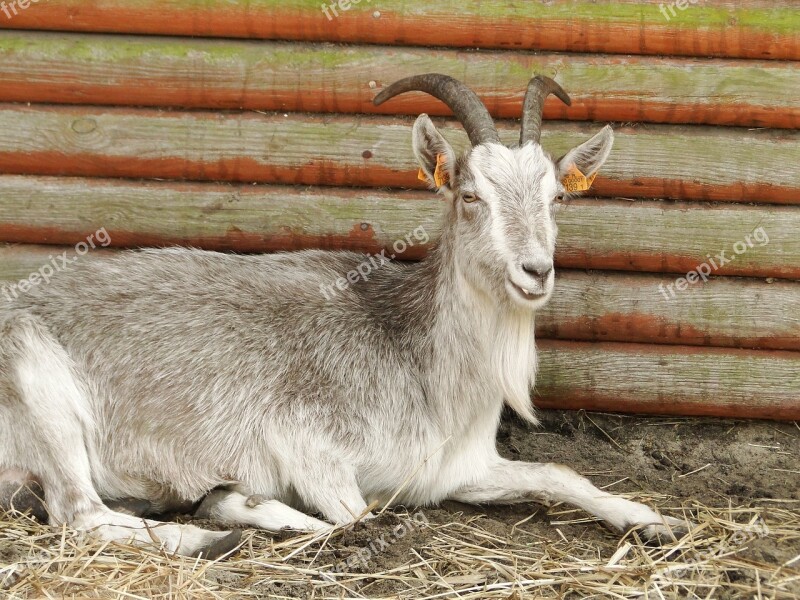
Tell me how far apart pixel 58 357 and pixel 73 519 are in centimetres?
79

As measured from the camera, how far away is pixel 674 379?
563 cm

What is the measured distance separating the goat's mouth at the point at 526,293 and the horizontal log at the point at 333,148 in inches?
58.4

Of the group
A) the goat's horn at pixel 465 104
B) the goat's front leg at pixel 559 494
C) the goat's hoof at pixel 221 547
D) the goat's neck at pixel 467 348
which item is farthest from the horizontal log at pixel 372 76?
the goat's hoof at pixel 221 547

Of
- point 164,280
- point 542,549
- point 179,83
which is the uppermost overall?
point 179,83

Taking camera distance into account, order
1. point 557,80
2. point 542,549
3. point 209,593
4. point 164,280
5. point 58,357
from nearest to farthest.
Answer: point 209,593, point 542,549, point 58,357, point 164,280, point 557,80

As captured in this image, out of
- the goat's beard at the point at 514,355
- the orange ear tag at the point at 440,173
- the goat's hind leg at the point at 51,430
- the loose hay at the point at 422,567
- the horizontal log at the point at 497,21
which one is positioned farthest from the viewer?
the horizontal log at the point at 497,21

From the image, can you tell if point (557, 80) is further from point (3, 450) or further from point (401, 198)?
point (3, 450)

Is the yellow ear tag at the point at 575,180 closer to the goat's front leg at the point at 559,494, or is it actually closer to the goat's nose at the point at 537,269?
the goat's nose at the point at 537,269

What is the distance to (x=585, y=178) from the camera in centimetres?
475

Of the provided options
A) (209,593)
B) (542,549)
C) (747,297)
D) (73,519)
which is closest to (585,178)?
(747,297)

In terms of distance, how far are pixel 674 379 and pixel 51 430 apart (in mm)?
3493

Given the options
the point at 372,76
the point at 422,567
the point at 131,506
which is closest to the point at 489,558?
the point at 422,567

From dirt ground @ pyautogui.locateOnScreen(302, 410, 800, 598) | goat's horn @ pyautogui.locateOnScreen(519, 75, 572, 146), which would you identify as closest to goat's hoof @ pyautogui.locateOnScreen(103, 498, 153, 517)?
dirt ground @ pyautogui.locateOnScreen(302, 410, 800, 598)

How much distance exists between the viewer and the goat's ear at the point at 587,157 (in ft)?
15.4
